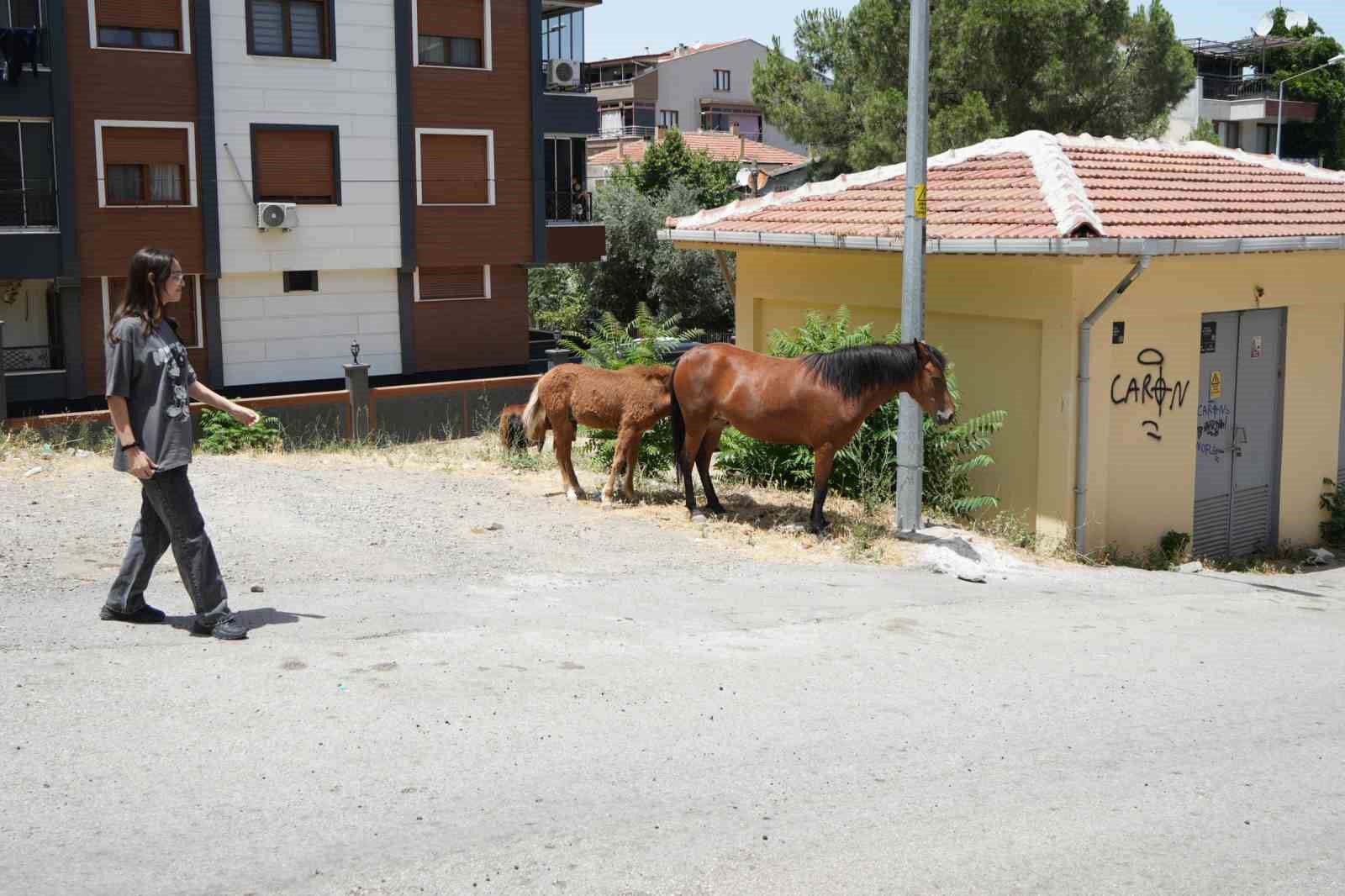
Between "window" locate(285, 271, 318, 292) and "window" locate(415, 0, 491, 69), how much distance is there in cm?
510

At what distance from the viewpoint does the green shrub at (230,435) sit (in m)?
16.1

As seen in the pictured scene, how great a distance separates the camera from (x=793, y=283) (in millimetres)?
14398

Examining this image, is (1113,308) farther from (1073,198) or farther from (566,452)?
(566,452)

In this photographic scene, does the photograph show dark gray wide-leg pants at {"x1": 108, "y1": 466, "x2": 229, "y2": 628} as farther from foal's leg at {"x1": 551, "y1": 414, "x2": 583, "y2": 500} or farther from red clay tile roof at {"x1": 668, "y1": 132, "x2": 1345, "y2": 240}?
red clay tile roof at {"x1": 668, "y1": 132, "x2": 1345, "y2": 240}

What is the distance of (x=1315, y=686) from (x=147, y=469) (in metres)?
6.02

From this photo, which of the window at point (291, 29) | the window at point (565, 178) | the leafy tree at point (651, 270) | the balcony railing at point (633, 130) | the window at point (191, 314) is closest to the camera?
the window at point (291, 29)

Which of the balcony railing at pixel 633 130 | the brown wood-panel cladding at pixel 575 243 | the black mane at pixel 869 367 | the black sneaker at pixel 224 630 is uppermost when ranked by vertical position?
the balcony railing at pixel 633 130

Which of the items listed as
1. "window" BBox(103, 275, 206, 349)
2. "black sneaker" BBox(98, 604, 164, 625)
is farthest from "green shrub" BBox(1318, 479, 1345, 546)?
"window" BBox(103, 275, 206, 349)

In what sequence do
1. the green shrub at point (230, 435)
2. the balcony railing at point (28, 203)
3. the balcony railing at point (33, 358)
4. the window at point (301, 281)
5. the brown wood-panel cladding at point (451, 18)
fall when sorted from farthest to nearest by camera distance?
the brown wood-panel cladding at point (451, 18), the window at point (301, 281), the balcony railing at point (33, 358), the balcony railing at point (28, 203), the green shrub at point (230, 435)

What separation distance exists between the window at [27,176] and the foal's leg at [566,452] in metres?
18.4

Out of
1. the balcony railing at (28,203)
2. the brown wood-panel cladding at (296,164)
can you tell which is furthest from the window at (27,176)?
the brown wood-panel cladding at (296,164)

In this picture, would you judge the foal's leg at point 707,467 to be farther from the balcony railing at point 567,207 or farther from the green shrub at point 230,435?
the balcony railing at point 567,207

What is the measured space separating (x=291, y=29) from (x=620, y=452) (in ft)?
67.2

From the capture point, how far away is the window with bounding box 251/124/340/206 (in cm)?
2761
